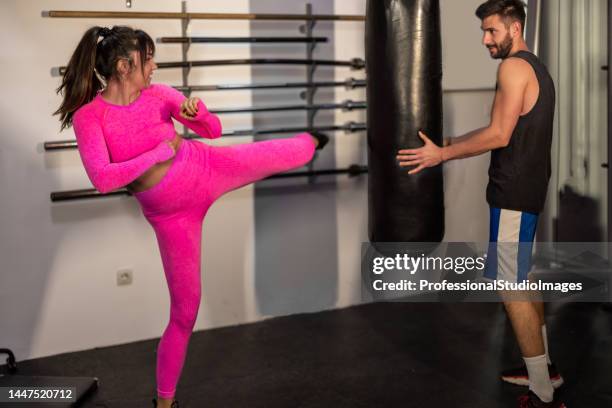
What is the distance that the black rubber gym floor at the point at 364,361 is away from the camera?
303cm

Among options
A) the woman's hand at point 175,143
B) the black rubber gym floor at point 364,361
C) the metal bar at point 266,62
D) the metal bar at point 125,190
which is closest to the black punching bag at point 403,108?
the black rubber gym floor at point 364,361

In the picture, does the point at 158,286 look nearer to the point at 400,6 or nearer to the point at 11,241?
the point at 11,241

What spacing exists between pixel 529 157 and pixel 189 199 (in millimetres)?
1315

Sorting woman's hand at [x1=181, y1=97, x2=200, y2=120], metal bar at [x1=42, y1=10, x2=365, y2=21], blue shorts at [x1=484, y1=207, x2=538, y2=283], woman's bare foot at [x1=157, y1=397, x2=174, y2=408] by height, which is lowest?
woman's bare foot at [x1=157, y1=397, x2=174, y2=408]

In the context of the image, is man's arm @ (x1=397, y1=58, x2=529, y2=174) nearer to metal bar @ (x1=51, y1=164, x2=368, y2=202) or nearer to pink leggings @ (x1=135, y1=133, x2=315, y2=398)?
pink leggings @ (x1=135, y1=133, x2=315, y2=398)

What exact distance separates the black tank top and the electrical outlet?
1.87 meters

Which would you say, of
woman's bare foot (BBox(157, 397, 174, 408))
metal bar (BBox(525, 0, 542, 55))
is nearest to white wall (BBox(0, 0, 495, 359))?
metal bar (BBox(525, 0, 542, 55))

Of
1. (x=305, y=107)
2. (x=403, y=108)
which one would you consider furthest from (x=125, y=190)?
(x=403, y=108)

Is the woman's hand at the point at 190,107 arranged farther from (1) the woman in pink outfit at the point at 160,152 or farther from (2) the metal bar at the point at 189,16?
(2) the metal bar at the point at 189,16

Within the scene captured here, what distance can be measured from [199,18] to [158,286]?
4.50 feet

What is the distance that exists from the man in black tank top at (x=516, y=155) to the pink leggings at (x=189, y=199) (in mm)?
543

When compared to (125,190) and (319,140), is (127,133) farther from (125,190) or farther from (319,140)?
(125,190)

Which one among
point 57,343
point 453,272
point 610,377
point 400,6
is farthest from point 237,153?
point 453,272

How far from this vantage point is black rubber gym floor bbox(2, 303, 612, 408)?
A: 3.03 m
